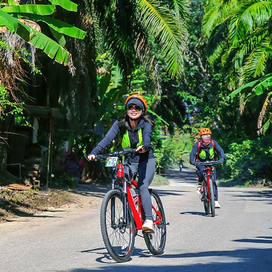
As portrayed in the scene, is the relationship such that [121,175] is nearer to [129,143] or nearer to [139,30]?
[129,143]

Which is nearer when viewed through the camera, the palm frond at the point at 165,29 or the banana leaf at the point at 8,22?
the banana leaf at the point at 8,22

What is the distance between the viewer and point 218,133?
117 ft

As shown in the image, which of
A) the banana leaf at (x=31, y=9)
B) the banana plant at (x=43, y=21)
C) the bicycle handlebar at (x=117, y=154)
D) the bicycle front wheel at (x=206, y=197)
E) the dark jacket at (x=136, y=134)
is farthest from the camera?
the bicycle front wheel at (x=206, y=197)

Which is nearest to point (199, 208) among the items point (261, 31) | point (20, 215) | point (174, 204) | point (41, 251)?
point (174, 204)

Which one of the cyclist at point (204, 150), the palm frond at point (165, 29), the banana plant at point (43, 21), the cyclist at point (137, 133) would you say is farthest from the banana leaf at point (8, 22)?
the palm frond at point (165, 29)

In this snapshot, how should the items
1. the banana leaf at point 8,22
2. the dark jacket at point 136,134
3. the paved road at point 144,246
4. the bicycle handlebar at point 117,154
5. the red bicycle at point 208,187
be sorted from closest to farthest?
1. the paved road at point 144,246
2. the bicycle handlebar at point 117,154
3. the dark jacket at point 136,134
4. the banana leaf at point 8,22
5. the red bicycle at point 208,187

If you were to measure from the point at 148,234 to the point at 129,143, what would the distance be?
114 centimetres

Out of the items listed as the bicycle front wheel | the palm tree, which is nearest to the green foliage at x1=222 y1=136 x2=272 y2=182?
the palm tree

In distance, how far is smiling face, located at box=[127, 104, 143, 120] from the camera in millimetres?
7469

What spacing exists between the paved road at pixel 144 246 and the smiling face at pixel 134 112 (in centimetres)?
173

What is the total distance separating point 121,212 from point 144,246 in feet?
4.66

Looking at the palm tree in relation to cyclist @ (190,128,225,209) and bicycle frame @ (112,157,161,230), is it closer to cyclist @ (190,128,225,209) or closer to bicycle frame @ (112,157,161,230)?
cyclist @ (190,128,225,209)

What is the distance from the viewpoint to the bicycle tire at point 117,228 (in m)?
6.72

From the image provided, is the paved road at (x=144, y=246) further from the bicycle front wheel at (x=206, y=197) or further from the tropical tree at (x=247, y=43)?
the tropical tree at (x=247, y=43)
